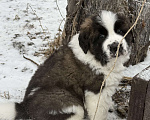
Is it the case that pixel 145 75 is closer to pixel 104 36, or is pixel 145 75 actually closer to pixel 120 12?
pixel 104 36

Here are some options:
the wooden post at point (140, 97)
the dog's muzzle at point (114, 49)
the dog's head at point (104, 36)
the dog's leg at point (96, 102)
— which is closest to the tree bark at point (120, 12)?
the dog's head at point (104, 36)

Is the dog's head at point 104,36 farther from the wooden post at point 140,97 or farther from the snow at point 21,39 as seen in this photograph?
the snow at point 21,39

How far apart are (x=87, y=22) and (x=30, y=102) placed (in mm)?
1142

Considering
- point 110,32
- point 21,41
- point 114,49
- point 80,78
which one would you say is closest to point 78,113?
point 80,78

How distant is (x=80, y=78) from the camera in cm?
279

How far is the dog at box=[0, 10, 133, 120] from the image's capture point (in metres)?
2.55

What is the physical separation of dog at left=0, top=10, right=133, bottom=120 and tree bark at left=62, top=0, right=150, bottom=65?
2.65ft

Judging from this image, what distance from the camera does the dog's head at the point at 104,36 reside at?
2471 mm

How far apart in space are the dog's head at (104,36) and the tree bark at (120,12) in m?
0.77

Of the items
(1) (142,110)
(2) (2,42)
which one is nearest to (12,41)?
(2) (2,42)

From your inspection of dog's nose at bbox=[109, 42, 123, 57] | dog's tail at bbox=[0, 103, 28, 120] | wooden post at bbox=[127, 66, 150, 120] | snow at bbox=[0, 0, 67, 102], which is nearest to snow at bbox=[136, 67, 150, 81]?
wooden post at bbox=[127, 66, 150, 120]

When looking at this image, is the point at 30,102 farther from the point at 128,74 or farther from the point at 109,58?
the point at 128,74

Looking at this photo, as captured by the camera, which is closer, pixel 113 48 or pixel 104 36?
pixel 113 48

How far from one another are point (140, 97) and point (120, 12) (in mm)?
Result: 1673
